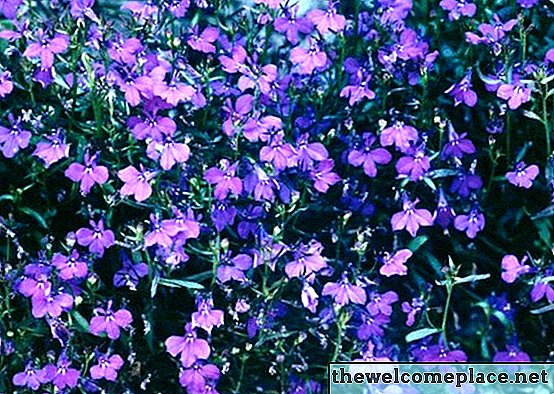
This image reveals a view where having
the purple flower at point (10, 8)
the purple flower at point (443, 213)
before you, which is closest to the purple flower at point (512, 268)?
the purple flower at point (443, 213)

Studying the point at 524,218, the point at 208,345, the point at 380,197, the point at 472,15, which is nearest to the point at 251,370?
the point at 208,345

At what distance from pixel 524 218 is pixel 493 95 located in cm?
26

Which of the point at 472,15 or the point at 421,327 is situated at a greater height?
the point at 472,15

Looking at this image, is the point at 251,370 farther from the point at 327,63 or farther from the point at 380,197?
the point at 327,63

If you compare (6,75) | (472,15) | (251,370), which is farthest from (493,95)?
(6,75)

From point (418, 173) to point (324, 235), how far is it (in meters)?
0.25

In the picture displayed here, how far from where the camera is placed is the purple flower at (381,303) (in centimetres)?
214

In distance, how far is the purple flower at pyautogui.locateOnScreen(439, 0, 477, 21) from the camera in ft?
7.22

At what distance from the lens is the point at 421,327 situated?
2213 mm

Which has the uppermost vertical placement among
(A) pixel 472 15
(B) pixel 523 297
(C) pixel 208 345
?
(A) pixel 472 15

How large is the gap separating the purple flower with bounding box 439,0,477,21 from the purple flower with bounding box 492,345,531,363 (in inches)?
26.3

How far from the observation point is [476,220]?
2197mm

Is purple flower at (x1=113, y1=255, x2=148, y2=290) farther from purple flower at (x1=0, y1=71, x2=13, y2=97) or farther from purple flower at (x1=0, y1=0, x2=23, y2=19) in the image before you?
purple flower at (x1=0, y1=0, x2=23, y2=19)

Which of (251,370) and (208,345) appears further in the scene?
(251,370)
